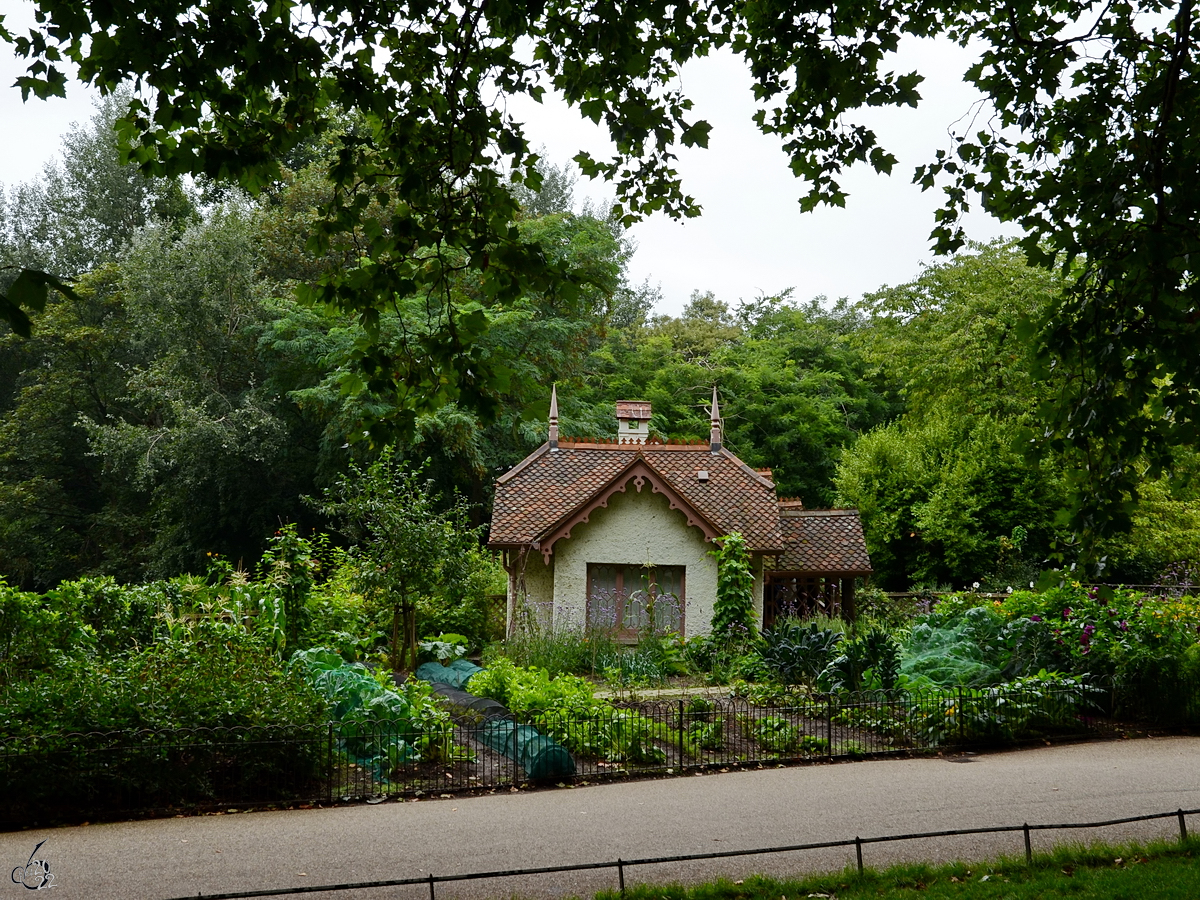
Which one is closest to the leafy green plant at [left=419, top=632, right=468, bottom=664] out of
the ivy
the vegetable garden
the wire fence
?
the vegetable garden

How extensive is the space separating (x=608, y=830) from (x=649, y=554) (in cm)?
1223

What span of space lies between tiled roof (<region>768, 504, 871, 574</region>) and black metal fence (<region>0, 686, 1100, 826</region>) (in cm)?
721

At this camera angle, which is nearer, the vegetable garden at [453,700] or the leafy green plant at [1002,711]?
the vegetable garden at [453,700]

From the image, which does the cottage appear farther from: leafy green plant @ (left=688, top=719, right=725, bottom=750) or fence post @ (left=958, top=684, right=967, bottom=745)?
leafy green plant @ (left=688, top=719, right=725, bottom=750)

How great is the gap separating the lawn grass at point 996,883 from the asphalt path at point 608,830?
0.35m

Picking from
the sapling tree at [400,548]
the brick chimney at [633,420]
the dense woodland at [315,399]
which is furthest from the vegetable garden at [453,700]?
the dense woodland at [315,399]

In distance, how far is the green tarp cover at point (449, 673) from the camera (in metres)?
15.6

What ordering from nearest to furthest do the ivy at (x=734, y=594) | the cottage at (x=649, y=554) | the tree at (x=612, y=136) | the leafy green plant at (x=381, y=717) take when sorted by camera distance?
1. the tree at (x=612, y=136)
2. the leafy green plant at (x=381, y=717)
3. the ivy at (x=734, y=594)
4. the cottage at (x=649, y=554)

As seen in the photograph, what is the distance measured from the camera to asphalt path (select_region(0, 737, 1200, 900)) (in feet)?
25.0

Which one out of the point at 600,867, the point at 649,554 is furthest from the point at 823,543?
the point at 600,867

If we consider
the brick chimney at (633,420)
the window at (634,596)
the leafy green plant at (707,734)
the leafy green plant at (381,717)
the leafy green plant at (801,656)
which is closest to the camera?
the leafy green plant at (381,717)

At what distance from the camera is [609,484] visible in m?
20.5

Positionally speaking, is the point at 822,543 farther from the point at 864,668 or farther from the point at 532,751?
the point at 532,751

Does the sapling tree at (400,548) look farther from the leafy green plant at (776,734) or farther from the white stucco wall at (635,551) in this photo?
the leafy green plant at (776,734)
